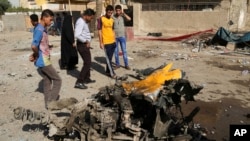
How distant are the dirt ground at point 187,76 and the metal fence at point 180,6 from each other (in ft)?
20.9

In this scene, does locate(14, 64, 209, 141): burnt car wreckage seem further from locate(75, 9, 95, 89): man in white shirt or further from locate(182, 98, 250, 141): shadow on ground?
locate(75, 9, 95, 89): man in white shirt

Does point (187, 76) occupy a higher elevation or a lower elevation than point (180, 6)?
lower

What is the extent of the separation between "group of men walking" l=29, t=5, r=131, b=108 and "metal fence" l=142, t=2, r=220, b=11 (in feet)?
35.4

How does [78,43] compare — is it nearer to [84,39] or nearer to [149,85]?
[84,39]

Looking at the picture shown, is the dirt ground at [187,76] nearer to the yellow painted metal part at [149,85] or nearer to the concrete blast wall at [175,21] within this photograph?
the yellow painted metal part at [149,85]

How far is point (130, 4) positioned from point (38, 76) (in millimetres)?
13923

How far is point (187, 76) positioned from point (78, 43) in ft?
9.64

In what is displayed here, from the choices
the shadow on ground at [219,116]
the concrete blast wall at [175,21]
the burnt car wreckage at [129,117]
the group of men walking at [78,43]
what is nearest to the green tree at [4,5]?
the concrete blast wall at [175,21]

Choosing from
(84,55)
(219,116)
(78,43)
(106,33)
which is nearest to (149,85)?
(219,116)

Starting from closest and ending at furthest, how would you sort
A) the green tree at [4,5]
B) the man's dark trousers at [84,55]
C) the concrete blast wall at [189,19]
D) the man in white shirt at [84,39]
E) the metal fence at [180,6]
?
the man in white shirt at [84,39]
the man's dark trousers at [84,55]
the concrete blast wall at [189,19]
the metal fence at [180,6]
the green tree at [4,5]

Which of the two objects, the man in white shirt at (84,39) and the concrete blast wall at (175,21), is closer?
the man in white shirt at (84,39)

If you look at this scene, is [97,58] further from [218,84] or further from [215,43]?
[215,43]

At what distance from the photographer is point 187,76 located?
7.66 metres

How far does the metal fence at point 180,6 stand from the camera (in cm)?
1759
